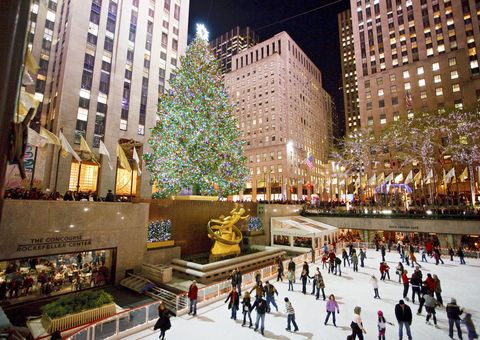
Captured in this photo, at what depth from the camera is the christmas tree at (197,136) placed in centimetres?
2298

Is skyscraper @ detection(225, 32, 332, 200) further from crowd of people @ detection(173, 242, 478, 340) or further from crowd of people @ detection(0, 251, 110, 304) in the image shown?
crowd of people @ detection(0, 251, 110, 304)

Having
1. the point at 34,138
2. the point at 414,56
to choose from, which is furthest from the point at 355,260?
the point at 414,56

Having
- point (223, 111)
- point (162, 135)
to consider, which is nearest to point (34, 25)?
point (162, 135)

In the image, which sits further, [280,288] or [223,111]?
[223,111]

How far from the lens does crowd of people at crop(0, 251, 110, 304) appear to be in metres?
12.0

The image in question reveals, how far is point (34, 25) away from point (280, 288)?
42.1m

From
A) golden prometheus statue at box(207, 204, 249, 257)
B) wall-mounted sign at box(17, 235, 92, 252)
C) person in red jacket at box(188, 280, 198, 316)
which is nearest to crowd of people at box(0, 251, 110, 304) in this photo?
wall-mounted sign at box(17, 235, 92, 252)

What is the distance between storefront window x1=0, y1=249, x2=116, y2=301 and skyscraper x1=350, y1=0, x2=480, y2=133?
6083 centimetres

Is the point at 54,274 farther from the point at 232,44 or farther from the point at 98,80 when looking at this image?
the point at 232,44

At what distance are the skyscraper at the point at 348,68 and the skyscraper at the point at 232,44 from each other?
43181 mm

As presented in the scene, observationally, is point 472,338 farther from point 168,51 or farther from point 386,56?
point 386,56

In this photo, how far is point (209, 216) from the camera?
72.4 ft

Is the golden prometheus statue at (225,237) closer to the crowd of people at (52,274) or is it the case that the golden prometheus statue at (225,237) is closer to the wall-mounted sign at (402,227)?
the crowd of people at (52,274)

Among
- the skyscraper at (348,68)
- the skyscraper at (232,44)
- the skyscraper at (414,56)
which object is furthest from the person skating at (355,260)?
the skyscraper at (348,68)
